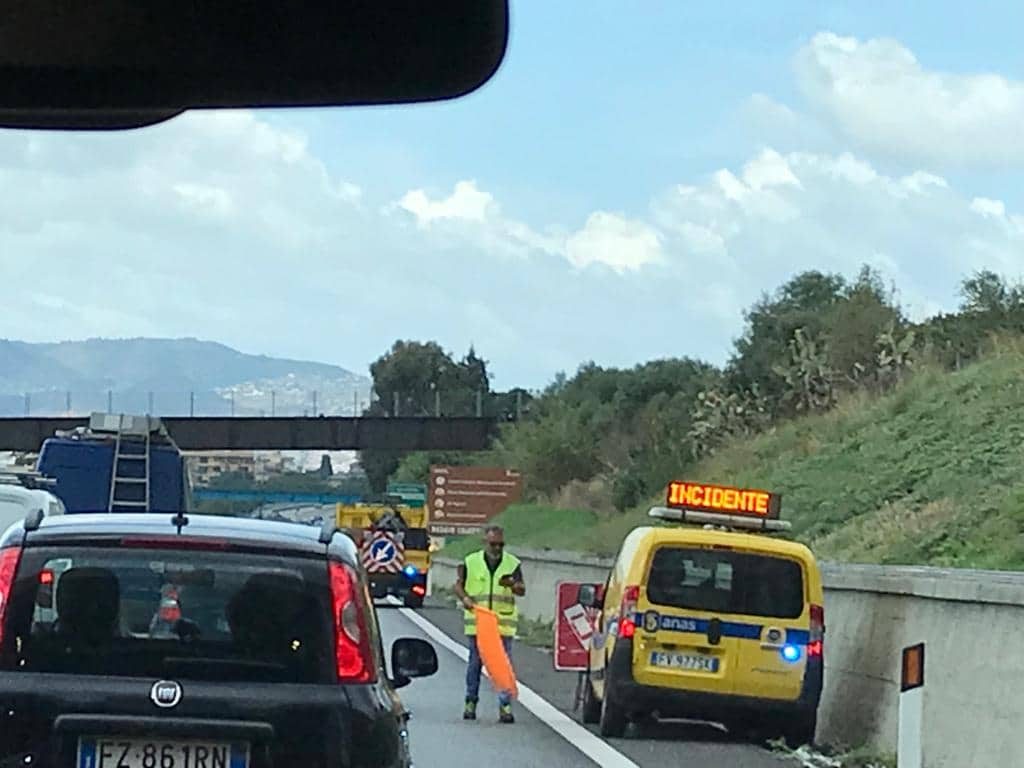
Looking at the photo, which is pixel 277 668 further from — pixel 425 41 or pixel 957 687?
pixel 957 687

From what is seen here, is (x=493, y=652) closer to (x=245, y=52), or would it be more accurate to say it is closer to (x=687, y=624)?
(x=687, y=624)

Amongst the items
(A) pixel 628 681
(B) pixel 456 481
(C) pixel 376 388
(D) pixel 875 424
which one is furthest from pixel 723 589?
(C) pixel 376 388

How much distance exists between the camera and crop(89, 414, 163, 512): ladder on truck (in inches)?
1259

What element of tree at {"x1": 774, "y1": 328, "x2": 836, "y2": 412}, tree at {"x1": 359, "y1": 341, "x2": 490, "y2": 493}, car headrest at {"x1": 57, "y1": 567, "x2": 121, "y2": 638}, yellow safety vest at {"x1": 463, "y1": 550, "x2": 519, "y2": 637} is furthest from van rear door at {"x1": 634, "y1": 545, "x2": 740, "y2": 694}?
tree at {"x1": 359, "y1": 341, "x2": 490, "y2": 493}

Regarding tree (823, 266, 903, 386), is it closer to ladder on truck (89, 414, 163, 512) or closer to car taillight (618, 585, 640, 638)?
ladder on truck (89, 414, 163, 512)

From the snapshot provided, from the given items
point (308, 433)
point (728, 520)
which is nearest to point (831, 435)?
point (728, 520)

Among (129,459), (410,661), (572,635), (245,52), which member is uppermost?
(245,52)

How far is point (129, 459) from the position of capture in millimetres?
32500

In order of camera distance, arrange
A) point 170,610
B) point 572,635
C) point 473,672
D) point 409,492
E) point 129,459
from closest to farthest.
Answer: point 170,610 < point 473,672 < point 572,635 < point 129,459 < point 409,492

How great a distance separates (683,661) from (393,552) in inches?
1332

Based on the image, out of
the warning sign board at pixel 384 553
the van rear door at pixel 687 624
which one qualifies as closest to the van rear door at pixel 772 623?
the van rear door at pixel 687 624

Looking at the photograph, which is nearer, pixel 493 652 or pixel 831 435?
pixel 493 652

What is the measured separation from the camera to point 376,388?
13775 cm

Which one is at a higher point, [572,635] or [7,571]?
[7,571]
